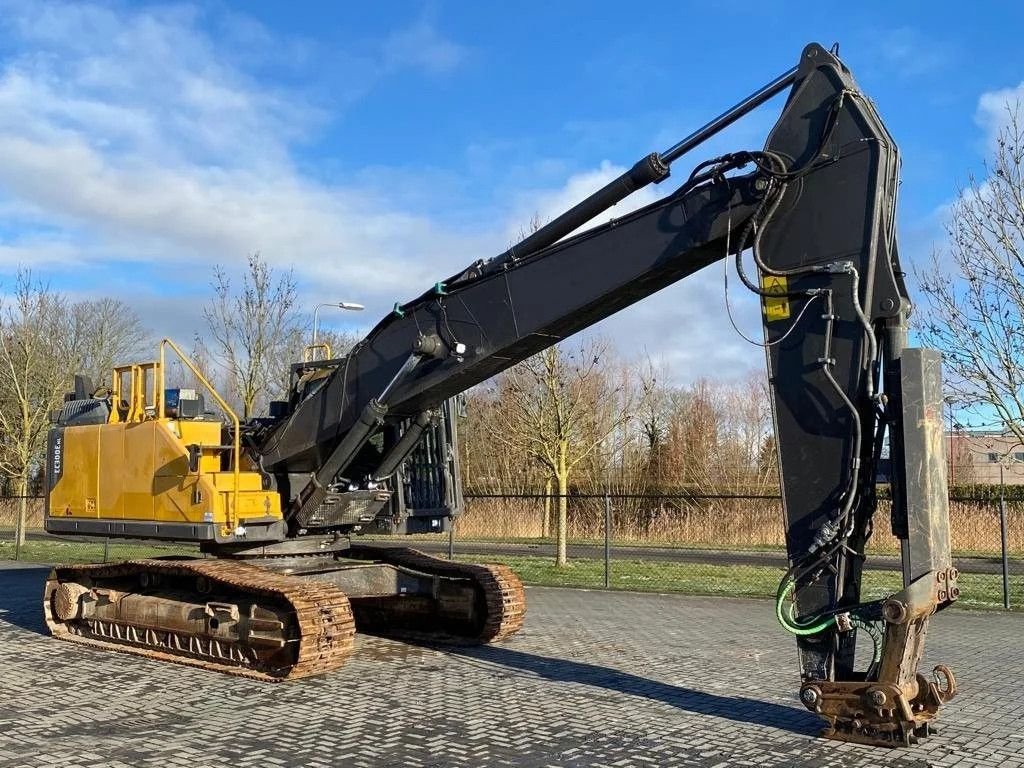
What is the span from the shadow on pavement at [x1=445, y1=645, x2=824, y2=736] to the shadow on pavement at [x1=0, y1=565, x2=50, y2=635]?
5.63m

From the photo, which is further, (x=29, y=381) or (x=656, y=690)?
(x=29, y=381)

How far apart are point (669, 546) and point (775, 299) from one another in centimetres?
1816

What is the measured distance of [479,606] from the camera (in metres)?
10.4

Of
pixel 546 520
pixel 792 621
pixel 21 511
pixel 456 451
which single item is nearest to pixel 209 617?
pixel 456 451

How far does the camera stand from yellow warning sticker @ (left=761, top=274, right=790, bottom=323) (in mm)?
6773

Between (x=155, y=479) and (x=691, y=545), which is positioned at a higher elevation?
(x=155, y=479)

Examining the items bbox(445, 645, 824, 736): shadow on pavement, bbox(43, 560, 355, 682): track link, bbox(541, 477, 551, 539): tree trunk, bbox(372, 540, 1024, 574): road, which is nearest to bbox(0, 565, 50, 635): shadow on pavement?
bbox(43, 560, 355, 682): track link

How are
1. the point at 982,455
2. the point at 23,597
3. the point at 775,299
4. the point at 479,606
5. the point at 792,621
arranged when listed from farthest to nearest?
the point at 982,455
the point at 23,597
the point at 479,606
the point at 775,299
the point at 792,621

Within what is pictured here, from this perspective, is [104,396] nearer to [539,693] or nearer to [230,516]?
[230,516]

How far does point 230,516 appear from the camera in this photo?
30.6 feet

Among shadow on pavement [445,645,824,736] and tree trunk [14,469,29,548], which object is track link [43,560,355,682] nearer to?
shadow on pavement [445,645,824,736]

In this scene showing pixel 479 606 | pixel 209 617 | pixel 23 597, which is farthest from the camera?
pixel 23 597

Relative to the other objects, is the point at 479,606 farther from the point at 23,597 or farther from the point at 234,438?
Answer: the point at 23,597

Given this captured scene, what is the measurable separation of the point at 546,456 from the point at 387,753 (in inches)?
602
